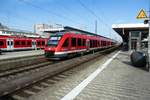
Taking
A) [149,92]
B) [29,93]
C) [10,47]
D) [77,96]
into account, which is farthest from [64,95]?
[10,47]

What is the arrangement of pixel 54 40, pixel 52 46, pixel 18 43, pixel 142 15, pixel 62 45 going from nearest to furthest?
pixel 142 15 < pixel 62 45 < pixel 52 46 < pixel 54 40 < pixel 18 43

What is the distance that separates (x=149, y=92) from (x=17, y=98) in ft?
14.1

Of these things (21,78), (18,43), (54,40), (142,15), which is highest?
(142,15)

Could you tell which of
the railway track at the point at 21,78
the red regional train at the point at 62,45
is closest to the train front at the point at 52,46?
the red regional train at the point at 62,45

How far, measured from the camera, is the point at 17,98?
721cm

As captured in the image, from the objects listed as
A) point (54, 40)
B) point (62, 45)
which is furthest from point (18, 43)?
point (62, 45)

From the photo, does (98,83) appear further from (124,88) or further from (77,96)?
(77,96)

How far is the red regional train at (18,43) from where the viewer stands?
35.8 m

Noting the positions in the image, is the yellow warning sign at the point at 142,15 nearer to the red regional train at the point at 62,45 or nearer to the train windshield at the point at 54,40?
the red regional train at the point at 62,45

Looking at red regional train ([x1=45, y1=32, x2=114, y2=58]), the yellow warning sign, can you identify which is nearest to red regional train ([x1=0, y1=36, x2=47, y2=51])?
red regional train ([x1=45, y1=32, x2=114, y2=58])

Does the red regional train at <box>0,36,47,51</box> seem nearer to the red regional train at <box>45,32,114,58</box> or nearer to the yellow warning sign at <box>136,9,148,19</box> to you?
the red regional train at <box>45,32,114,58</box>

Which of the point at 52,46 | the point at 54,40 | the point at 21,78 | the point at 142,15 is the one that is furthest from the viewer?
the point at 54,40

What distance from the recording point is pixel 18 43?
1574 inches

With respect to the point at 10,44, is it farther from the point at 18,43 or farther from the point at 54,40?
the point at 54,40
